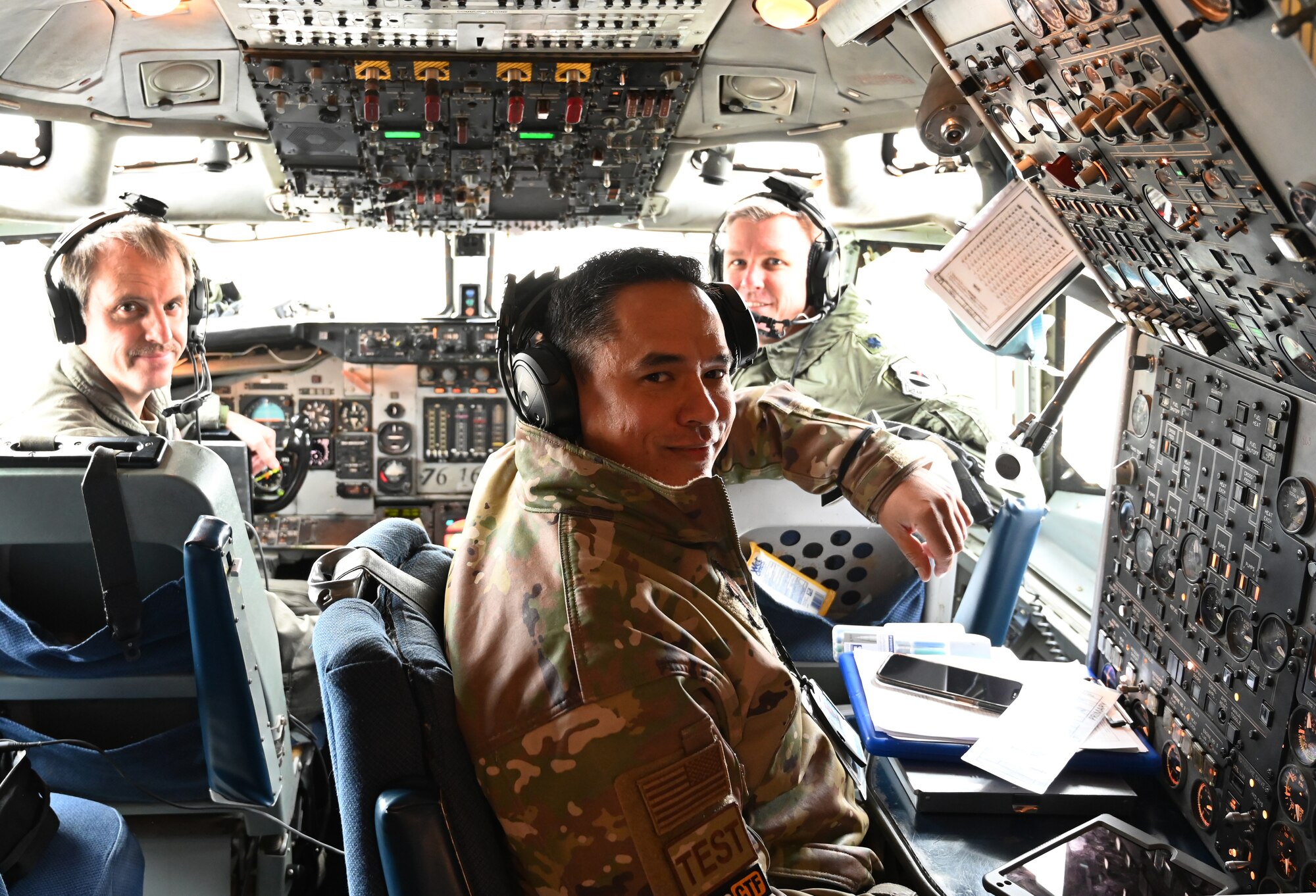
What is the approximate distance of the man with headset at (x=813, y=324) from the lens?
2658 mm

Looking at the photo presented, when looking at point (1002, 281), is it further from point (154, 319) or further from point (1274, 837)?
point (154, 319)

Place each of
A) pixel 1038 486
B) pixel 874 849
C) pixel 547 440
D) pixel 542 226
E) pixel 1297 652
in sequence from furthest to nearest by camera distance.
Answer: pixel 542 226, pixel 1038 486, pixel 874 849, pixel 547 440, pixel 1297 652

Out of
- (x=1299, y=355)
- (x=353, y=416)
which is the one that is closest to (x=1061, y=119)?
(x=1299, y=355)

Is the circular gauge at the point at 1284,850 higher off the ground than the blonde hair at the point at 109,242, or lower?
lower

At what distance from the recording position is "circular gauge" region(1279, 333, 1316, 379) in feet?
3.42

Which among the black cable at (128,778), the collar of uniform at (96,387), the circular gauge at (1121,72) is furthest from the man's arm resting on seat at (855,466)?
the collar of uniform at (96,387)

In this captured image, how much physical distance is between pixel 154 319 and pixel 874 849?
1778 mm

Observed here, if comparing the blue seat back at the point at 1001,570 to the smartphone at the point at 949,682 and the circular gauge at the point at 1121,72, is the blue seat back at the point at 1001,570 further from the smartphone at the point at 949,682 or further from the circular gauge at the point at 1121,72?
the circular gauge at the point at 1121,72

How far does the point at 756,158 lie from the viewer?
3.67 m

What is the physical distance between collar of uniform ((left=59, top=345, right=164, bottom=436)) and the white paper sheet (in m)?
1.74

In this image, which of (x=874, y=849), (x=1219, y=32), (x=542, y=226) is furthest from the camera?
(x=542, y=226)

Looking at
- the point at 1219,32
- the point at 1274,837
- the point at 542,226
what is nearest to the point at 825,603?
the point at 1274,837

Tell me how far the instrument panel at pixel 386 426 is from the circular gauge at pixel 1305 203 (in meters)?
3.18

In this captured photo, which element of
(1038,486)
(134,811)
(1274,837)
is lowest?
(134,811)
